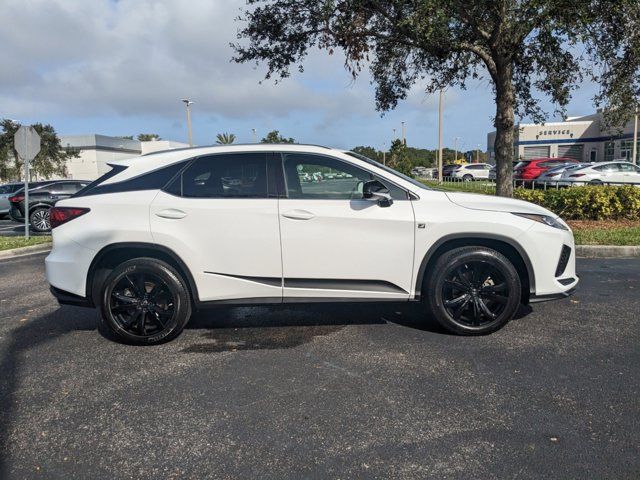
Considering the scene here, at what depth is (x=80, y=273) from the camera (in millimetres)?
4344

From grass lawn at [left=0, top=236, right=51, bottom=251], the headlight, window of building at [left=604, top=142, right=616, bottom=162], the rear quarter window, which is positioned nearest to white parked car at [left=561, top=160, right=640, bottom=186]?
the headlight

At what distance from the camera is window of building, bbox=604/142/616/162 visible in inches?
2053

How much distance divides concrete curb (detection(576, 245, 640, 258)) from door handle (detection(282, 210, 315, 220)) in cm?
625

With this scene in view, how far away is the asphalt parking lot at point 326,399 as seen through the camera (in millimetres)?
2668

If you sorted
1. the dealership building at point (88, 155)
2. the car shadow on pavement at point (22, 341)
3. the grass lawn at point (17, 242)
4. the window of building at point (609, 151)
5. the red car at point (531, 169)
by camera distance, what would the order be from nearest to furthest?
the car shadow on pavement at point (22, 341) → the grass lawn at point (17, 242) → the red car at point (531, 169) → the window of building at point (609, 151) → the dealership building at point (88, 155)

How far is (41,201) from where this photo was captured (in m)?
15.0

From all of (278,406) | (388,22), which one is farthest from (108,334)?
(388,22)

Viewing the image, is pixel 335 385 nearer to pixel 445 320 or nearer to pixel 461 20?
pixel 445 320

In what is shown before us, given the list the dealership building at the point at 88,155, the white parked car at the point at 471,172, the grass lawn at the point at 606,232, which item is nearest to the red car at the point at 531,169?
the white parked car at the point at 471,172

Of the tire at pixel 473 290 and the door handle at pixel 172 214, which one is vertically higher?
the door handle at pixel 172 214

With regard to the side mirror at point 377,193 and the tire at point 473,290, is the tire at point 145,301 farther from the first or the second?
the tire at point 473,290

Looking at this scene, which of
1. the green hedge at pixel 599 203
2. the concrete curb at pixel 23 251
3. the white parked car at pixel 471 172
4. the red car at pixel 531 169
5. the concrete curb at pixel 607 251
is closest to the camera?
the concrete curb at pixel 607 251

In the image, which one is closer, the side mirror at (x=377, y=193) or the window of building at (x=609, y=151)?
the side mirror at (x=377, y=193)

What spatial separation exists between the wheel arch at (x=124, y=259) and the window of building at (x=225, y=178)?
0.53m
